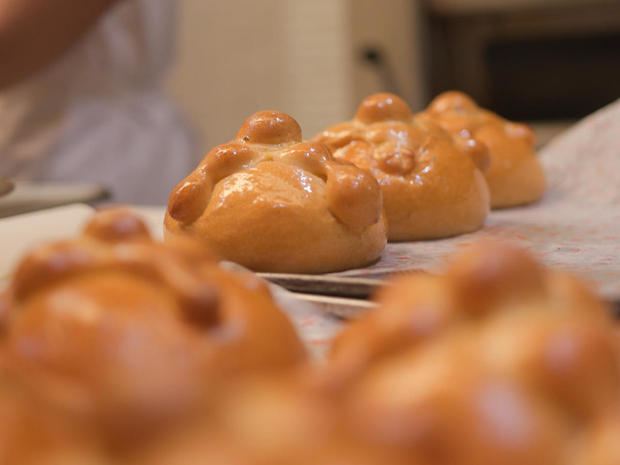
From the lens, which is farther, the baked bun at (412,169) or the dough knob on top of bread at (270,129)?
the baked bun at (412,169)

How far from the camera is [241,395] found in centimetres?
32

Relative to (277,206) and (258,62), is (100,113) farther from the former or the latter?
(258,62)

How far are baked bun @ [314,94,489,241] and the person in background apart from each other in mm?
1164

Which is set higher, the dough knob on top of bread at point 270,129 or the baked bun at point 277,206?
the dough knob on top of bread at point 270,129

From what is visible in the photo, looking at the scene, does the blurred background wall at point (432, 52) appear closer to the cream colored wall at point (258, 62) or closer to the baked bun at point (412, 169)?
the cream colored wall at point (258, 62)

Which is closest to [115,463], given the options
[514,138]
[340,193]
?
[340,193]

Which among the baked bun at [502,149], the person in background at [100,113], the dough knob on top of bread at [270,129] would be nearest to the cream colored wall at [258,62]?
the person in background at [100,113]

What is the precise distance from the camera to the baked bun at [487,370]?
0.28 meters

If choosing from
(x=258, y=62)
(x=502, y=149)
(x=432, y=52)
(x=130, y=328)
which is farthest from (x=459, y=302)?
(x=258, y=62)

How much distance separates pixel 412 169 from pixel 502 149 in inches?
16.7

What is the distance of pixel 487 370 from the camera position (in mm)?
301

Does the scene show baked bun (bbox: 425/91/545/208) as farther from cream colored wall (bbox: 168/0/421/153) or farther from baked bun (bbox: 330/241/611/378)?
cream colored wall (bbox: 168/0/421/153)

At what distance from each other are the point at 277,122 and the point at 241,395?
0.70 m

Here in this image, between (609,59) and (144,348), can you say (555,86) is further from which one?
(144,348)
